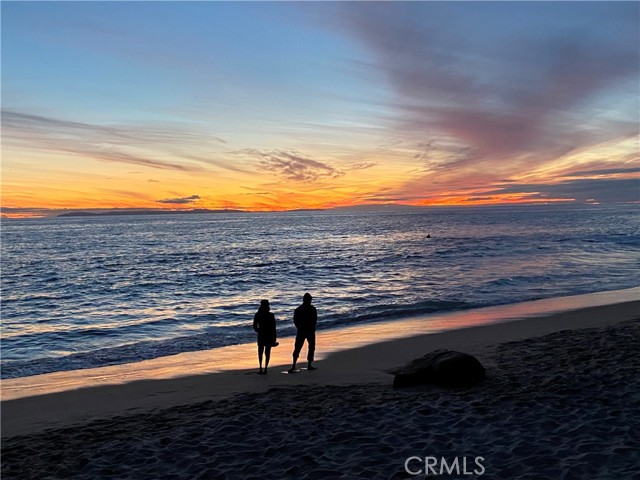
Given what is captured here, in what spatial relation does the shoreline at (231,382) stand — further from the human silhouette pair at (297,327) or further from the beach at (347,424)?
the human silhouette pair at (297,327)

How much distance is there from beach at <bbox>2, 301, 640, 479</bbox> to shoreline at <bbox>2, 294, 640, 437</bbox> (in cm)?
6

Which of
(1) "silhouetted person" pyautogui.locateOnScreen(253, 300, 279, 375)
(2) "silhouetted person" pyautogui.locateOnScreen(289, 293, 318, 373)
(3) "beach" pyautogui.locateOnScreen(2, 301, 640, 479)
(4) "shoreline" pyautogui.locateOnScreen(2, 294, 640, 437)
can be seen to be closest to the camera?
(3) "beach" pyautogui.locateOnScreen(2, 301, 640, 479)

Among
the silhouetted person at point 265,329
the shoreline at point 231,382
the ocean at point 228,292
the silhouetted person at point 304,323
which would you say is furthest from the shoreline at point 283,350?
the silhouetted person at point 304,323

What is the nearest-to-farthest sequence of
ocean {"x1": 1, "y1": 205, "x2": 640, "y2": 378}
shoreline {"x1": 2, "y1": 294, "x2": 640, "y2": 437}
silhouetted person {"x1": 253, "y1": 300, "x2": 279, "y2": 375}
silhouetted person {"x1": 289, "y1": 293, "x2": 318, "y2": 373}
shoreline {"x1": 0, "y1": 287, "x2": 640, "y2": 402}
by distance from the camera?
shoreline {"x1": 2, "y1": 294, "x2": 640, "y2": 437}
silhouetted person {"x1": 289, "y1": 293, "x2": 318, "y2": 373}
silhouetted person {"x1": 253, "y1": 300, "x2": 279, "y2": 375}
shoreline {"x1": 0, "y1": 287, "x2": 640, "y2": 402}
ocean {"x1": 1, "y1": 205, "x2": 640, "y2": 378}

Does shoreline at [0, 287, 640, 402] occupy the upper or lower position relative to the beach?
lower

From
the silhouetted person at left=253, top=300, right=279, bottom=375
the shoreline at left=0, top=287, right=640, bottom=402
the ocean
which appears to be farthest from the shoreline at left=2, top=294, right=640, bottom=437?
the ocean

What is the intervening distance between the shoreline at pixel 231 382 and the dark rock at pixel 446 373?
0.65 m

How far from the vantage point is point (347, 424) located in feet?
27.7

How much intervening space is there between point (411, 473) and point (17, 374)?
1310 centimetres

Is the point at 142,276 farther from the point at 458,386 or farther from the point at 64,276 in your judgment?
the point at 458,386

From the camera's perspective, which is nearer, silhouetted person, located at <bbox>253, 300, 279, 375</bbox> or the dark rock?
the dark rock

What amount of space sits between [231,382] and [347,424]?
4569 mm

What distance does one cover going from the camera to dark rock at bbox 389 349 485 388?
10.4m

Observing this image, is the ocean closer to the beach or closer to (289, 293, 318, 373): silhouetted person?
(289, 293, 318, 373): silhouetted person
